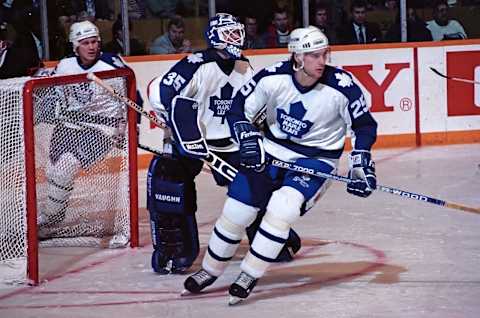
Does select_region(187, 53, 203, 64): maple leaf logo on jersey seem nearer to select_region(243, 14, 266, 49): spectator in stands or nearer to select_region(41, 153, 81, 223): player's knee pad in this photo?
select_region(41, 153, 81, 223): player's knee pad

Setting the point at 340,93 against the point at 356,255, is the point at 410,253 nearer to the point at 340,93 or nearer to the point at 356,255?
the point at 356,255

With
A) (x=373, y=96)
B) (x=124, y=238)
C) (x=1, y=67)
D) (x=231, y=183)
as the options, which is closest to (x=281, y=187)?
(x=231, y=183)

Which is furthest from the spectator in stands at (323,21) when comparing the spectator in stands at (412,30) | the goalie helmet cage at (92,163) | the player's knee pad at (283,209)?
the player's knee pad at (283,209)

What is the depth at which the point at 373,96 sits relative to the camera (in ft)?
28.6

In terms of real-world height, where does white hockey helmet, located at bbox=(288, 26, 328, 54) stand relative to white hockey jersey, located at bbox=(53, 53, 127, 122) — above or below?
above

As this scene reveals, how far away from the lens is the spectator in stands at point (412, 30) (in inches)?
355

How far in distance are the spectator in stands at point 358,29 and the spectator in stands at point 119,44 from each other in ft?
4.80

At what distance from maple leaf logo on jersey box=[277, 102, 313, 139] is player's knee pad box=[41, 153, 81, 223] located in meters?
1.47

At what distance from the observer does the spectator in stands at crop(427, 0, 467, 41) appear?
9133mm

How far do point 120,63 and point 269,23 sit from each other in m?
3.09

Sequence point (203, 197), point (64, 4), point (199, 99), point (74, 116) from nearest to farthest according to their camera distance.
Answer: point (199, 99) → point (74, 116) → point (203, 197) → point (64, 4)

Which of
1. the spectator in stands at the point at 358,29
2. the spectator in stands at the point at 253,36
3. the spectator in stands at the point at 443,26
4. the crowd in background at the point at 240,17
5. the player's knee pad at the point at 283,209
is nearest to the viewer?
the player's knee pad at the point at 283,209

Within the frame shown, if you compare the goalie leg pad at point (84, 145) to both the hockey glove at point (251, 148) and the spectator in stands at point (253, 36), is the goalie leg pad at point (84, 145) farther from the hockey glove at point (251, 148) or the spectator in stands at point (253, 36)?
the spectator in stands at point (253, 36)

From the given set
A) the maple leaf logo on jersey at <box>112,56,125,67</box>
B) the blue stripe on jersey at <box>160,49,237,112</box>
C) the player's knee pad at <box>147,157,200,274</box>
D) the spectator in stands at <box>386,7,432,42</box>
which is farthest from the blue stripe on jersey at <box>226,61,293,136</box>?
the spectator in stands at <box>386,7,432,42</box>
